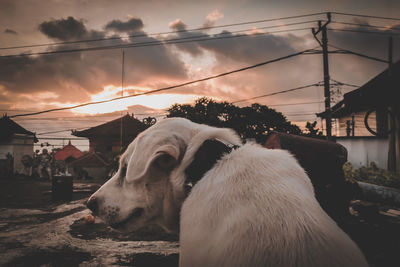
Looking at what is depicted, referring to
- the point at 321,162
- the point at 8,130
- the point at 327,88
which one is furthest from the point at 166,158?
the point at 8,130

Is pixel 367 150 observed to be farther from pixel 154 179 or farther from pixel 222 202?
pixel 222 202

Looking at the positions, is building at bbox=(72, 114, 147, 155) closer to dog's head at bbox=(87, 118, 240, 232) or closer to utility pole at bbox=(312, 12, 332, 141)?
utility pole at bbox=(312, 12, 332, 141)

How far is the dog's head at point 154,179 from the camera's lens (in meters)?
1.55

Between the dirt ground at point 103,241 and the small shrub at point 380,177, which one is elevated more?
the small shrub at point 380,177

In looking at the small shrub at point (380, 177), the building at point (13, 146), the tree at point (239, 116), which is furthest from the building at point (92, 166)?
the small shrub at point (380, 177)

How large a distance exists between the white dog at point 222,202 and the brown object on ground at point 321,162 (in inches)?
112

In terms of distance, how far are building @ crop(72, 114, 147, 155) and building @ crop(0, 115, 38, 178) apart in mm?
8888

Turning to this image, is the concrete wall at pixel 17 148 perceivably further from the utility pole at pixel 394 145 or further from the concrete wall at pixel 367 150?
the utility pole at pixel 394 145

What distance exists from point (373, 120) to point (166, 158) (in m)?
19.1

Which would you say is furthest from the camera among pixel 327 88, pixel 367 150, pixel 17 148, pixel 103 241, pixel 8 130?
pixel 17 148

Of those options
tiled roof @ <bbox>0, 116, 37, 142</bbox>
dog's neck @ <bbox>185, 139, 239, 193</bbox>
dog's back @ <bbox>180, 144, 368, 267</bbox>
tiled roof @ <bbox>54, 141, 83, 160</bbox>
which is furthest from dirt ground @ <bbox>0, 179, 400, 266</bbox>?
tiled roof @ <bbox>54, 141, 83, 160</bbox>

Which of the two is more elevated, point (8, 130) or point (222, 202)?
point (8, 130)

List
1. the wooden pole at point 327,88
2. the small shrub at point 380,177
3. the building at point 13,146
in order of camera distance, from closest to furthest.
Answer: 1. the small shrub at point 380,177
2. the wooden pole at point 327,88
3. the building at point 13,146

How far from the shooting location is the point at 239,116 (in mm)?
28453
